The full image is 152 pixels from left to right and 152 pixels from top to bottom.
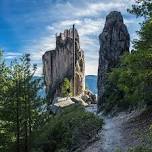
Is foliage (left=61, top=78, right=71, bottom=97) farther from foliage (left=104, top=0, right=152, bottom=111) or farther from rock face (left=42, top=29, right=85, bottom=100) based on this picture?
foliage (left=104, top=0, right=152, bottom=111)

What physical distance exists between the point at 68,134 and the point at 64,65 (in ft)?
201

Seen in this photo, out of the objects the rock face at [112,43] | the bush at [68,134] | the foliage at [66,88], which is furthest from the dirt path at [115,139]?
the foliage at [66,88]

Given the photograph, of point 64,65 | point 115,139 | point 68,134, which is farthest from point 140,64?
point 64,65

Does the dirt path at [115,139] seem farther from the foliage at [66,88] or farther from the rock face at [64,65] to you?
the rock face at [64,65]

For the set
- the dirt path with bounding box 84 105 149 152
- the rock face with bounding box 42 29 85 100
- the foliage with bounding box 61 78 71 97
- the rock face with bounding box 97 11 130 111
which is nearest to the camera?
the dirt path with bounding box 84 105 149 152

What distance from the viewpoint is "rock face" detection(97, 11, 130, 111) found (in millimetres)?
57000

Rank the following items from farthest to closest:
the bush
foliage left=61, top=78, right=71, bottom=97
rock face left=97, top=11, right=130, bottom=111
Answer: foliage left=61, top=78, right=71, bottom=97, rock face left=97, top=11, right=130, bottom=111, the bush

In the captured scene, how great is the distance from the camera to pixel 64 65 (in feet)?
320

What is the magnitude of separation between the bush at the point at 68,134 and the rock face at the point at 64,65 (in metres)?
50.8

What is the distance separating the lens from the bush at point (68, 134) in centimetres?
3434

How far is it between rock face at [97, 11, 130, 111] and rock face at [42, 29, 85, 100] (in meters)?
36.8

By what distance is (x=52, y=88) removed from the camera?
3824 inches

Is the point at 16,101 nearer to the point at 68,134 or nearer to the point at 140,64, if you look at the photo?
the point at 68,134

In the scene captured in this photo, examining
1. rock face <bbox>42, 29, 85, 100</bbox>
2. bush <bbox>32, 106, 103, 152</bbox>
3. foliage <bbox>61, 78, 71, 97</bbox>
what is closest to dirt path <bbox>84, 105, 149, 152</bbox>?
bush <bbox>32, 106, 103, 152</bbox>
